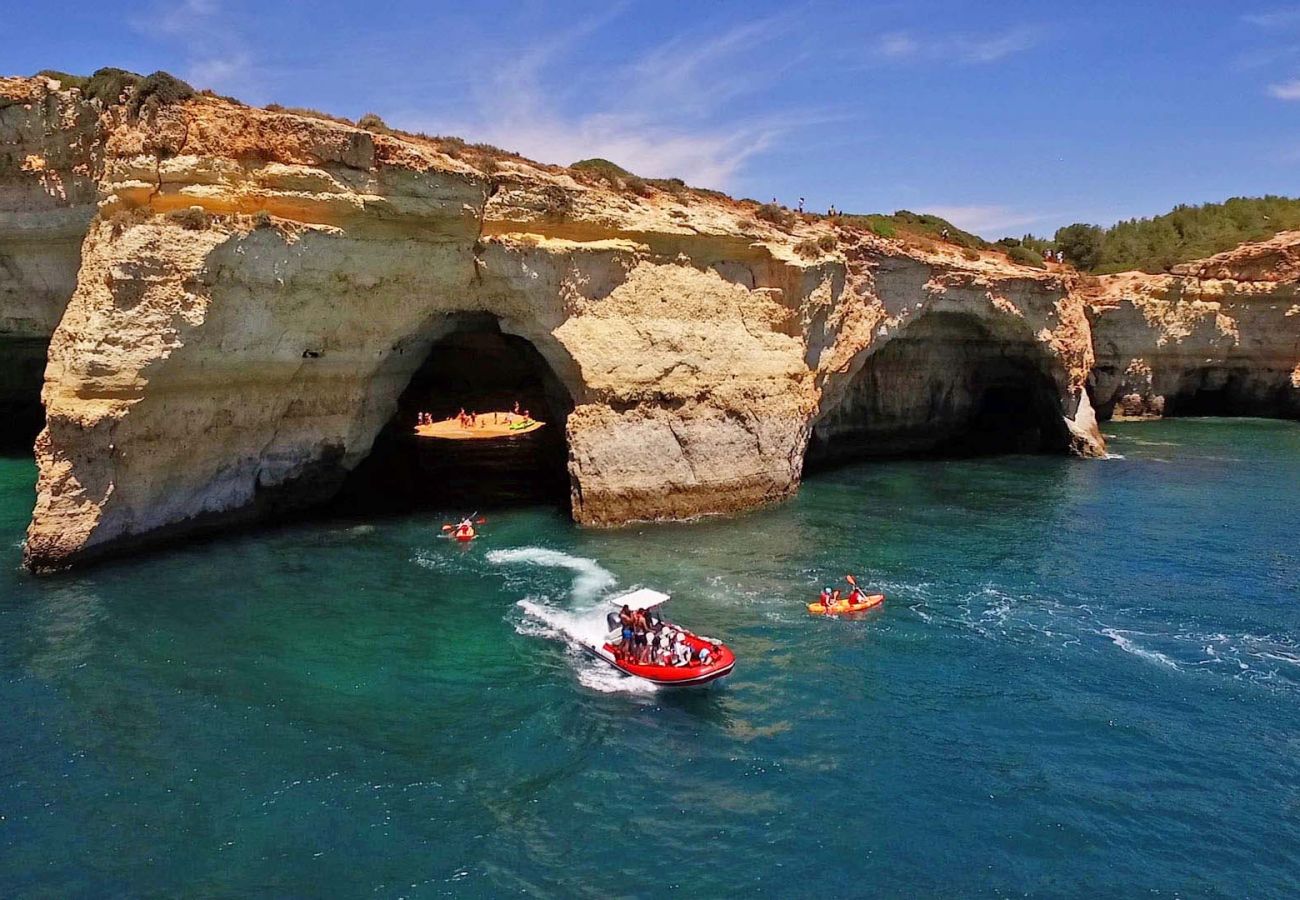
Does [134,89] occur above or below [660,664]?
above

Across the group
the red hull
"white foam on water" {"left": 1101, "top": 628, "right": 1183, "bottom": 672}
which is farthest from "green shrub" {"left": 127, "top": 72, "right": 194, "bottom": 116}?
"white foam on water" {"left": 1101, "top": 628, "right": 1183, "bottom": 672}

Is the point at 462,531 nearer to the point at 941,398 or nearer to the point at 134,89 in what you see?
the point at 134,89

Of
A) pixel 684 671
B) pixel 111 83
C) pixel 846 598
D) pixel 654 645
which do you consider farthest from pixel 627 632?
pixel 111 83

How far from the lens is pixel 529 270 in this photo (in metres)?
27.8

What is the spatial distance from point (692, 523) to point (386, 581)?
35.6 ft

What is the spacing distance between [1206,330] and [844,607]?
161 ft

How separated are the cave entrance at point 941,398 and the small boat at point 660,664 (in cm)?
2297

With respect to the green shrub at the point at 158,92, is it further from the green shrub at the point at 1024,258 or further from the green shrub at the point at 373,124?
the green shrub at the point at 1024,258

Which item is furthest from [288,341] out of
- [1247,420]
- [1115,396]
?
[1247,420]

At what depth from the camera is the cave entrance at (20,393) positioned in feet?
130

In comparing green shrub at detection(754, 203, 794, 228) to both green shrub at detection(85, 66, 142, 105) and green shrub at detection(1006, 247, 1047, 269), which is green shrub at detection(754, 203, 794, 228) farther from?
green shrub at detection(85, 66, 142, 105)

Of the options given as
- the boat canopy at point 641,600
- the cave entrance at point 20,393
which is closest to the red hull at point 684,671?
the boat canopy at point 641,600

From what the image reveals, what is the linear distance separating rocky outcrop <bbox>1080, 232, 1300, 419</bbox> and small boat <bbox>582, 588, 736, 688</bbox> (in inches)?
1867

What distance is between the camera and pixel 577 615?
20.3 meters
